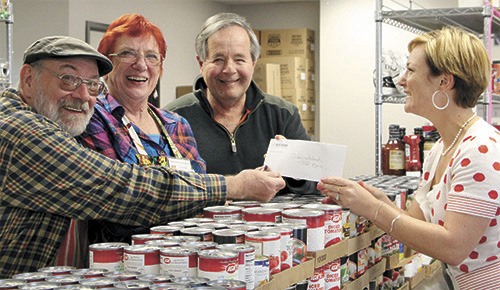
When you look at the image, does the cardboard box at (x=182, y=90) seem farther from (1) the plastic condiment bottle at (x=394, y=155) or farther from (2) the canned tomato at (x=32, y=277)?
(2) the canned tomato at (x=32, y=277)

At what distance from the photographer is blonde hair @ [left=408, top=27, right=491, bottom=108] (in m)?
2.32

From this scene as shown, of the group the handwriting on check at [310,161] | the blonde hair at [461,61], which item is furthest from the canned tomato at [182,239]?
the blonde hair at [461,61]

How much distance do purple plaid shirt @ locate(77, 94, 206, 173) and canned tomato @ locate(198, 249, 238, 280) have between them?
875 mm

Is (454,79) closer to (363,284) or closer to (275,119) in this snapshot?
(363,284)

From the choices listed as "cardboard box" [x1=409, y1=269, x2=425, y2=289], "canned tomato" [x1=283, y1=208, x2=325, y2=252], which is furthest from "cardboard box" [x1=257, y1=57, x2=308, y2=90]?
"canned tomato" [x1=283, y1=208, x2=325, y2=252]

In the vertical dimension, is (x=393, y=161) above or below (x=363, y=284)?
above

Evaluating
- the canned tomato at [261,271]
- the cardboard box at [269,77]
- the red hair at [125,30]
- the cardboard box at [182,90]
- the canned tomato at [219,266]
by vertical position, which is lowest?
the canned tomato at [261,271]

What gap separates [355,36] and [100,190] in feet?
22.8

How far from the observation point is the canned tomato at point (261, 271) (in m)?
1.52

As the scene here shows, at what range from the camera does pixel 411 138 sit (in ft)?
12.7

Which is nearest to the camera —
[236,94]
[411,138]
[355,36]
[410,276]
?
[410,276]

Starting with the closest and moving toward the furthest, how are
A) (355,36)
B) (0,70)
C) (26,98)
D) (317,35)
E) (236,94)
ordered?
(26,98), (236,94), (0,70), (355,36), (317,35)

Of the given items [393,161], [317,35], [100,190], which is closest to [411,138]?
[393,161]

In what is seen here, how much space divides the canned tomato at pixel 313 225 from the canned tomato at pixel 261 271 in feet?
1.08
